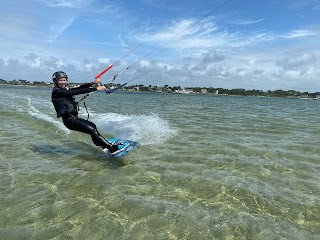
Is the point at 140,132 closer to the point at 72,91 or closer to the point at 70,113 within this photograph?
the point at 70,113

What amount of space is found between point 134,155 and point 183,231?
18.3 feet

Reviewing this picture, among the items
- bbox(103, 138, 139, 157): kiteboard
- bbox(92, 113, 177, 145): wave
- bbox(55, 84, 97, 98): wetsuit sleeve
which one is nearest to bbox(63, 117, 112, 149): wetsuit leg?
bbox(103, 138, 139, 157): kiteboard

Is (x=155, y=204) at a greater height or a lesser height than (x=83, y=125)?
lesser

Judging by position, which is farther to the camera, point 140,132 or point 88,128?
point 140,132

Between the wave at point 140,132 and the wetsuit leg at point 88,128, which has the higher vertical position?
the wetsuit leg at point 88,128

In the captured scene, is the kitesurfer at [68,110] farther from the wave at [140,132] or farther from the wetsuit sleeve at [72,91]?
the wave at [140,132]

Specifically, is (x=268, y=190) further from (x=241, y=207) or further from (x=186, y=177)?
(x=186, y=177)

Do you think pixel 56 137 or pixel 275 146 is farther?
pixel 56 137

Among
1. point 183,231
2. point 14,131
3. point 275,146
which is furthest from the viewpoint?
point 14,131

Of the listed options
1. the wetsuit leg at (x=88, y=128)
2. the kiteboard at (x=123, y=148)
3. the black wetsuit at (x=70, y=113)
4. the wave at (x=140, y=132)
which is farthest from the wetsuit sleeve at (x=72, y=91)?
the wave at (x=140, y=132)

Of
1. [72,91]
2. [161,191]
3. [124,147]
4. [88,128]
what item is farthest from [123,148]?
[161,191]

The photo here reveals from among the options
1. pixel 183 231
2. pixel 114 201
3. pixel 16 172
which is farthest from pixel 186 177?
pixel 16 172

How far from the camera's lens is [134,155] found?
11.0 metres

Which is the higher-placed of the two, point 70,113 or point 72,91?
point 72,91
